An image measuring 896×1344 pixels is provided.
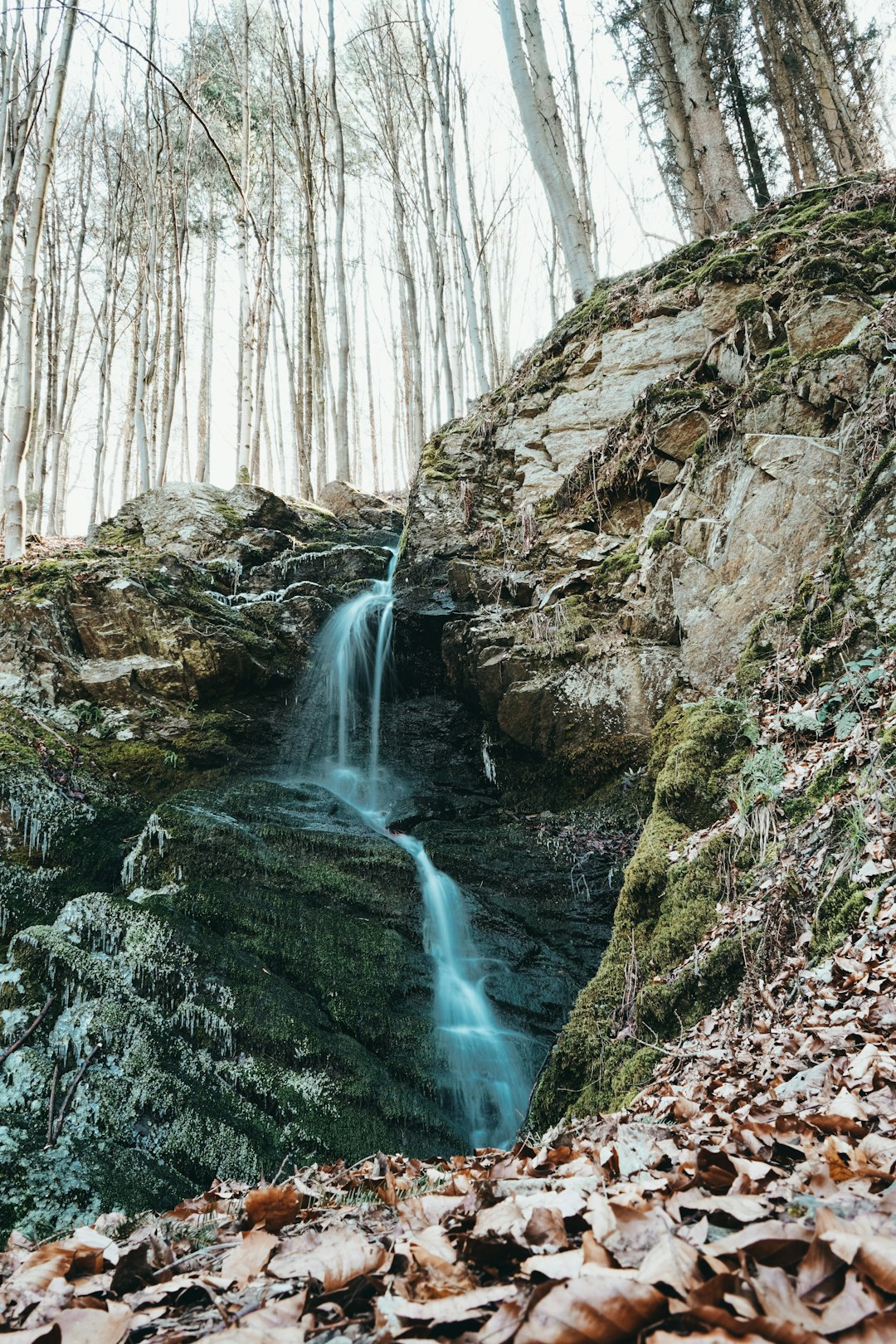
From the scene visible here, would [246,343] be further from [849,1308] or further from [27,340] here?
[849,1308]

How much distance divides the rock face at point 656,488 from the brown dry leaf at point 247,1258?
4.53 metres

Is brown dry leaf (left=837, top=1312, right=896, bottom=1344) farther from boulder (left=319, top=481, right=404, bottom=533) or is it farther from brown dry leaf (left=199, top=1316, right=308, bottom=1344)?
boulder (left=319, top=481, right=404, bottom=533)

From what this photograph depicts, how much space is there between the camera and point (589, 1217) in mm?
1222

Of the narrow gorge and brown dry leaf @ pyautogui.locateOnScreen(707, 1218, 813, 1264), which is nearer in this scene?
brown dry leaf @ pyautogui.locateOnScreen(707, 1218, 813, 1264)

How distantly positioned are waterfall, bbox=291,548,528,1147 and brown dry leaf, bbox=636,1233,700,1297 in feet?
12.6

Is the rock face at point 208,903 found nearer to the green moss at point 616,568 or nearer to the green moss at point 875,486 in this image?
the green moss at point 616,568

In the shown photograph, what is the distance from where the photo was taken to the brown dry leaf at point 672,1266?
3.11 ft

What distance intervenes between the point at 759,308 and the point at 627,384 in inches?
74.7

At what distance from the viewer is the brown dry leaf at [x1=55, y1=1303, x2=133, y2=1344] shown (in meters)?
1.17

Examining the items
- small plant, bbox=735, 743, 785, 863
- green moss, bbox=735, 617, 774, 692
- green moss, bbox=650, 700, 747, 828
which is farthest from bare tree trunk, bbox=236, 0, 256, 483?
small plant, bbox=735, 743, 785, 863

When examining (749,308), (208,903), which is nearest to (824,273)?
(749,308)

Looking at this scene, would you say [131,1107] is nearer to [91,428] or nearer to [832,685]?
[832,685]

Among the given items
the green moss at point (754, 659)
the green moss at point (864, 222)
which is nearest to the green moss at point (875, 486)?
the green moss at point (754, 659)

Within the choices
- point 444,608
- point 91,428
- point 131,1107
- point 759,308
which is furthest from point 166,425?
point 91,428
